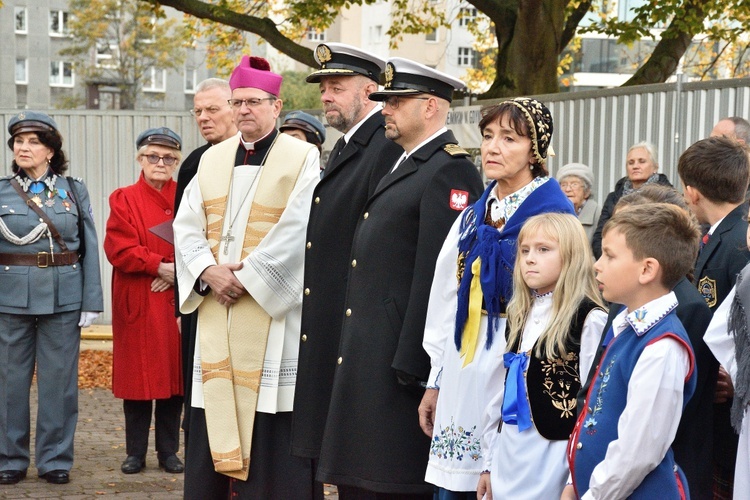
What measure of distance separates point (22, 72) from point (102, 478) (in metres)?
58.0

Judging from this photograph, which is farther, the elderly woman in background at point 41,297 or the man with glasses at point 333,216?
the elderly woman in background at point 41,297

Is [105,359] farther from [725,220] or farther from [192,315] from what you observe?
[725,220]

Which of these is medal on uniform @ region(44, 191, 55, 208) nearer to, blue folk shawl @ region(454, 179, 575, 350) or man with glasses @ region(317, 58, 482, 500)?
man with glasses @ region(317, 58, 482, 500)

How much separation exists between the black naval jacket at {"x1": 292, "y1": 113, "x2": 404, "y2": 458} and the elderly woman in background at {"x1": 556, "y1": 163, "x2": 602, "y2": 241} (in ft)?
12.6

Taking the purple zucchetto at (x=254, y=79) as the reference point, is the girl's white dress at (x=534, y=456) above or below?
below

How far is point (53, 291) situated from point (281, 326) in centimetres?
217

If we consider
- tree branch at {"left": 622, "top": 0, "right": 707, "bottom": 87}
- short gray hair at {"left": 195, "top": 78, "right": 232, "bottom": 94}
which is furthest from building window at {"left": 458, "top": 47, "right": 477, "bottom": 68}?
short gray hair at {"left": 195, "top": 78, "right": 232, "bottom": 94}

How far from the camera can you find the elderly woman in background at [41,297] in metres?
6.86

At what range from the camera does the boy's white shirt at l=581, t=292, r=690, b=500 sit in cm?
316

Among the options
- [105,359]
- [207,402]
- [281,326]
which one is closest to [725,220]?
[281,326]

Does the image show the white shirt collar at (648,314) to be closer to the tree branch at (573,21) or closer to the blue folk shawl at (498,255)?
the blue folk shawl at (498,255)

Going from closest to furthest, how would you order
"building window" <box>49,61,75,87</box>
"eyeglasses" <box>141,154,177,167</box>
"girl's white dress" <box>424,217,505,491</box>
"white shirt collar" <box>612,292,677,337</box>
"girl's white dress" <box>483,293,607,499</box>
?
"white shirt collar" <box>612,292,677,337</box>, "girl's white dress" <box>483,293,607,499</box>, "girl's white dress" <box>424,217,505,491</box>, "eyeglasses" <box>141,154,177,167</box>, "building window" <box>49,61,75,87</box>

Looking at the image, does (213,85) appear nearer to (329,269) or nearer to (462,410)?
(329,269)

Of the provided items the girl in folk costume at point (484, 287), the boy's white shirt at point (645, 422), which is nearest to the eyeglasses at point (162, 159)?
the girl in folk costume at point (484, 287)
